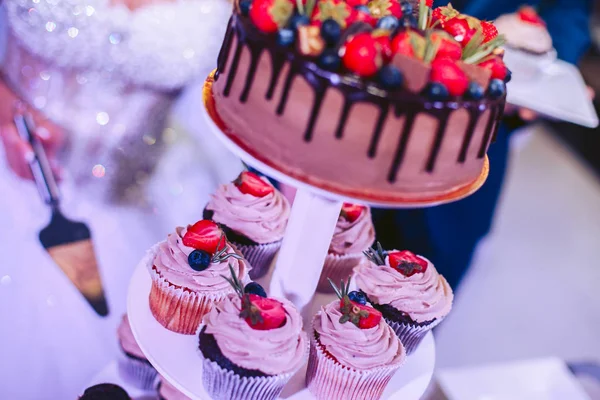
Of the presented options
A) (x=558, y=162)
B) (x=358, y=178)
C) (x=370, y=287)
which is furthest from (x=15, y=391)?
(x=558, y=162)

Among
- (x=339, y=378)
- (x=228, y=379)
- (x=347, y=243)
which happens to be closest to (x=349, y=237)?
(x=347, y=243)

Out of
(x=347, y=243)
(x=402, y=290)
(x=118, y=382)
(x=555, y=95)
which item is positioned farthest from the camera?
(x=555, y=95)

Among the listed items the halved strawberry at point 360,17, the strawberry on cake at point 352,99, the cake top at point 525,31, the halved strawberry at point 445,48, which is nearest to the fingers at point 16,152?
the strawberry on cake at point 352,99

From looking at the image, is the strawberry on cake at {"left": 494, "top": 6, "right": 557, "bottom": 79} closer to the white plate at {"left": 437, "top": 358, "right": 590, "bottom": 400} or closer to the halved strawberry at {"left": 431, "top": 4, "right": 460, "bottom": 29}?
the white plate at {"left": 437, "top": 358, "right": 590, "bottom": 400}

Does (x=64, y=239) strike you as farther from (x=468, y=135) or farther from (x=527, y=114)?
(x=527, y=114)

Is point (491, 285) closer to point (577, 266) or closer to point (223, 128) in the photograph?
point (577, 266)

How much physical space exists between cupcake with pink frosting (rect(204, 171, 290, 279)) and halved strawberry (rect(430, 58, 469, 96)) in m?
0.62

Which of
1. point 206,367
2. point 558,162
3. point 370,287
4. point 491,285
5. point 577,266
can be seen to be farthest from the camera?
point 558,162

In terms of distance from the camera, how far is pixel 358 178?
3.22 ft

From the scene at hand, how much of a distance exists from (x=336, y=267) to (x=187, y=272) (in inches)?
18.7

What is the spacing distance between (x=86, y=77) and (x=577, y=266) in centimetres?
386

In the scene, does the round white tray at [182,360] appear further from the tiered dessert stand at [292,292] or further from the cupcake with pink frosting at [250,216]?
→ the cupcake with pink frosting at [250,216]

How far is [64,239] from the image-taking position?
75.2 inches

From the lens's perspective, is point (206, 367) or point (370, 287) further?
point (370, 287)
